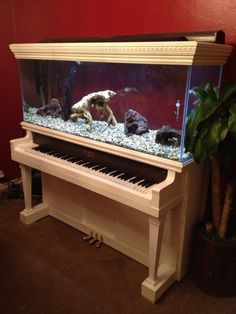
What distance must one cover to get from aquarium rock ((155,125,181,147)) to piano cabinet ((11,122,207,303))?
0.17 m

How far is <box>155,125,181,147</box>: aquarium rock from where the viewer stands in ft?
5.36

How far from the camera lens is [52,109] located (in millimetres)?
2318

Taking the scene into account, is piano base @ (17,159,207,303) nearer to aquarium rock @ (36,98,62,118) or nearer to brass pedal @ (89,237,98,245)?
brass pedal @ (89,237,98,245)

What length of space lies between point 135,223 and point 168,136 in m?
0.75

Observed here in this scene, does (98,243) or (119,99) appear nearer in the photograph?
(119,99)

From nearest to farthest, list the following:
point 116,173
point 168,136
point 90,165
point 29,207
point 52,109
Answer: point 168,136 → point 116,173 → point 90,165 → point 52,109 → point 29,207

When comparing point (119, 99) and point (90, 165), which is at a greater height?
point (119, 99)

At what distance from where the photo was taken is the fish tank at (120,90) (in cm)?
155

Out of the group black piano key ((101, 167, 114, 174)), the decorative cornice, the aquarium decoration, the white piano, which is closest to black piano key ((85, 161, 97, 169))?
the white piano

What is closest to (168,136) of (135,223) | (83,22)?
(135,223)

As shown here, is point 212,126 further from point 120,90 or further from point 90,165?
point 90,165

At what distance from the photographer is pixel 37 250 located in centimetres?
230

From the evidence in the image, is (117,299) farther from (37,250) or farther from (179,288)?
(37,250)

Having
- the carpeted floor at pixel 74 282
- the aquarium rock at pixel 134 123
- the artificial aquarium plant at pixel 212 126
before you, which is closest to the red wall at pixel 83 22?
the artificial aquarium plant at pixel 212 126
